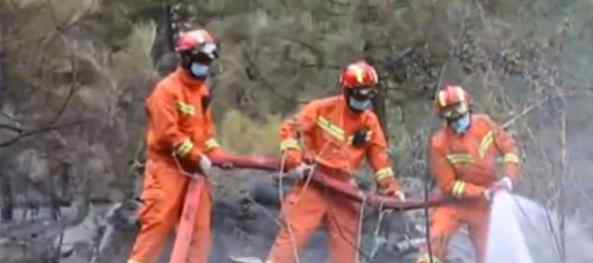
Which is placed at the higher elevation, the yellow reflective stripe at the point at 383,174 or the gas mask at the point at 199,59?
the gas mask at the point at 199,59

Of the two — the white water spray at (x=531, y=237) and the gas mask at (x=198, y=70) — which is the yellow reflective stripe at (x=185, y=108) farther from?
the white water spray at (x=531, y=237)

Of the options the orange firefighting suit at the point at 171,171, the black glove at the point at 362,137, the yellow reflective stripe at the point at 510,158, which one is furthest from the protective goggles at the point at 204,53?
the yellow reflective stripe at the point at 510,158

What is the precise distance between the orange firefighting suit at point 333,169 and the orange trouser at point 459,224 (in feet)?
1.21

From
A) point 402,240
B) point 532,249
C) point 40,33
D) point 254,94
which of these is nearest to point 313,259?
Result: point 402,240

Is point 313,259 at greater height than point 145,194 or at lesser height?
lesser

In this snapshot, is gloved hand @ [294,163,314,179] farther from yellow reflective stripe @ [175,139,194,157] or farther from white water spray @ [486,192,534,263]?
white water spray @ [486,192,534,263]

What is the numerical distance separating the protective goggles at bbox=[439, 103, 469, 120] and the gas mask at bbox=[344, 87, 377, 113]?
0.48 m

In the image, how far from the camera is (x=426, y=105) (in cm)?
1145

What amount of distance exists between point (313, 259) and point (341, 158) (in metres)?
1.68

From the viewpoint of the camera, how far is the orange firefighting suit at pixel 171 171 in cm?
818

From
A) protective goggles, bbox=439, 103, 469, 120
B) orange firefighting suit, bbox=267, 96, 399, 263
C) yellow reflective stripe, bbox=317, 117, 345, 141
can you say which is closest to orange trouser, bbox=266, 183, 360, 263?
orange firefighting suit, bbox=267, 96, 399, 263

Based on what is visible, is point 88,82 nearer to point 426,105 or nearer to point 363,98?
point 363,98

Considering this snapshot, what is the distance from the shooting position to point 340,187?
8.43 meters

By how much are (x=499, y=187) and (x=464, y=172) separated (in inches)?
38.9
